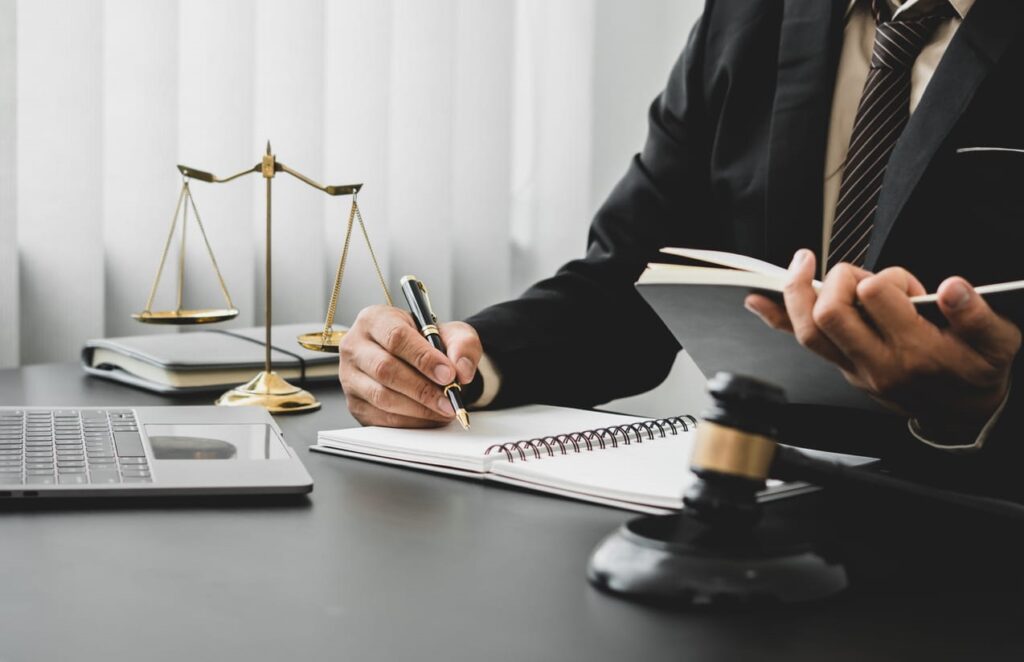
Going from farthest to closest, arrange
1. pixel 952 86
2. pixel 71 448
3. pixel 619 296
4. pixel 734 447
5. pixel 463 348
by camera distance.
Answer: pixel 619 296, pixel 952 86, pixel 463 348, pixel 71 448, pixel 734 447

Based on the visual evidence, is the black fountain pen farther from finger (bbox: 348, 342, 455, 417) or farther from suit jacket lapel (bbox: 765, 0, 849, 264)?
suit jacket lapel (bbox: 765, 0, 849, 264)

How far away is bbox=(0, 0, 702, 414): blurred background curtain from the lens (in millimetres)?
1796

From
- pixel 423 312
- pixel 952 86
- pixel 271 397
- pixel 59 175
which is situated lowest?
pixel 271 397

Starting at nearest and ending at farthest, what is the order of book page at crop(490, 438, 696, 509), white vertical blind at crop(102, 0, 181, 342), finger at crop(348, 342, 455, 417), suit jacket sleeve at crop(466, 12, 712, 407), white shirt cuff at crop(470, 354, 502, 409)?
1. book page at crop(490, 438, 696, 509)
2. finger at crop(348, 342, 455, 417)
3. white shirt cuff at crop(470, 354, 502, 409)
4. suit jacket sleeve at crop(466, 12, 712, 407)
5. white vertical blind at crop(102, 0, 181, 342)

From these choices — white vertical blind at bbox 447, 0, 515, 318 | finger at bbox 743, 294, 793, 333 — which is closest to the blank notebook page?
finger at bbox 743, 294, 793, 333

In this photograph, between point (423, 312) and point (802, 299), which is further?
point (423, 312)

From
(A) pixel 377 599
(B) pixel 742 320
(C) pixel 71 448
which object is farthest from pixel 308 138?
(A) pixel 377 599

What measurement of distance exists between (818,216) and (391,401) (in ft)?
1.95

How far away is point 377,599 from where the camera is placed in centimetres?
62

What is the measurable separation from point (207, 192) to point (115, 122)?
0.19 m

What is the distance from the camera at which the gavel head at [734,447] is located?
1.86 feet

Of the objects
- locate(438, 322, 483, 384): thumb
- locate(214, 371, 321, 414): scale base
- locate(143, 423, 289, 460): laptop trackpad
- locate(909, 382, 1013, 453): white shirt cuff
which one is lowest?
locate(214, 371, 321, 414): scale base

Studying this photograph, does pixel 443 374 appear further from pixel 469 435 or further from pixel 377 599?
pixel 377 599

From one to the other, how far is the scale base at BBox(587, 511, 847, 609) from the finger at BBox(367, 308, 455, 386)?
46 centimetres
